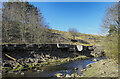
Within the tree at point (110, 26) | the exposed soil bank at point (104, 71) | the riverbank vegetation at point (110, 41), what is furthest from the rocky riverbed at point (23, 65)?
the tree at point (110, 26)

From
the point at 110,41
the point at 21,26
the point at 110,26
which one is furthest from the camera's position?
the point at 21,26

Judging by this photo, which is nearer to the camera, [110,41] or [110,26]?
[110,41]

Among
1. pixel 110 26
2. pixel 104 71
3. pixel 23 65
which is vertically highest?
pixel 110 26

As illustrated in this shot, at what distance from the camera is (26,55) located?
16.3 meters

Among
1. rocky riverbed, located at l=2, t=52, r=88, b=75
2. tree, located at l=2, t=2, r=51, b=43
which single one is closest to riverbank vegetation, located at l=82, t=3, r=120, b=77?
rocky riverbed, located at l=2, t=52, r=88, b=75

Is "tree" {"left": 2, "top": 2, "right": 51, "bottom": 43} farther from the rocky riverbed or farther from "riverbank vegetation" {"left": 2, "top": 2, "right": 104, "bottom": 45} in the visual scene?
the rocky riverbed

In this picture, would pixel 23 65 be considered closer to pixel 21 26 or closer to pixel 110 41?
pixel 110 41

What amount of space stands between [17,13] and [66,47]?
1567 centimetres

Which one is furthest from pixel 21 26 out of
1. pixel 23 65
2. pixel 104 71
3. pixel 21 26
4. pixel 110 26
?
pixel 104 71

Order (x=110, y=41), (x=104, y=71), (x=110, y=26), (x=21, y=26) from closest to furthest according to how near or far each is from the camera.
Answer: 1. (x=104, y=71)
2. (x=110, y=41)
3. (x=110, y=26)
4. (x=21, y=26)

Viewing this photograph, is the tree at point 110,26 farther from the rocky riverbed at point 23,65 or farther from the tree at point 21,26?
the tree at point 21,26

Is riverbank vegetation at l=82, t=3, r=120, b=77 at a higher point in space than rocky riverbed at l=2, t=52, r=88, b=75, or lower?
higher

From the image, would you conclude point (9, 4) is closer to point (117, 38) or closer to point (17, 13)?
point (17, 13)

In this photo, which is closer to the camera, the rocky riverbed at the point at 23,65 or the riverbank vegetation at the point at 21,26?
the rocky riverbed at the point at 23,65
